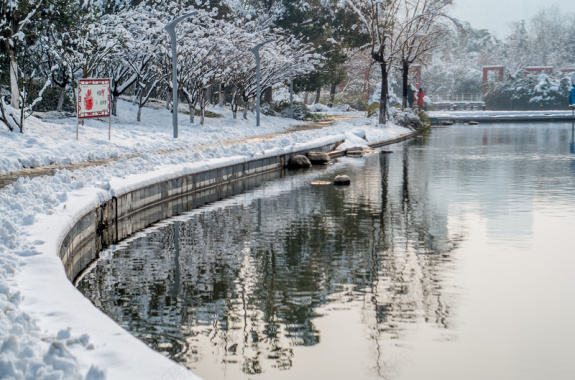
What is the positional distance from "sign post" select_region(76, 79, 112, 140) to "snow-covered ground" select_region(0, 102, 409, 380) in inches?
34.1

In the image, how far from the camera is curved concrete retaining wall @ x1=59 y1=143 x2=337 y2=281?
39.7 feet

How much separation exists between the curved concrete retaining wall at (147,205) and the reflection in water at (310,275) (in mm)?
485

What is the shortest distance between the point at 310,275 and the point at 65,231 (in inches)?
136

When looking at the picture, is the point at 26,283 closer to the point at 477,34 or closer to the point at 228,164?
the point at 228,164

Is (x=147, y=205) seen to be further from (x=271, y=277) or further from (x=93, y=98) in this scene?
(x=93, y=98)

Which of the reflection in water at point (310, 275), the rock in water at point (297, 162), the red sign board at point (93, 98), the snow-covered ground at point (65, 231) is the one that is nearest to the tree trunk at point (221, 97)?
the snow-covered ground at point (65, 231)

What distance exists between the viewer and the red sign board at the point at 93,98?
24.0 m

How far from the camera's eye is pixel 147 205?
658 inches

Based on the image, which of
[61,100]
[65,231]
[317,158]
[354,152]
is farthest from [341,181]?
[61,100]

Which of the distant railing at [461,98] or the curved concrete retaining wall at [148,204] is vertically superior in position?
the distant railing at [461,98]

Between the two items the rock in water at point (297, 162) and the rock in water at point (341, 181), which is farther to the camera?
the rock in water at point (297, 162)

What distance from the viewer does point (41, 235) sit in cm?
1026

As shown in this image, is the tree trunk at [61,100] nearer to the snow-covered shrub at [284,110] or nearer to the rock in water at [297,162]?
the rock in water at [297,162]

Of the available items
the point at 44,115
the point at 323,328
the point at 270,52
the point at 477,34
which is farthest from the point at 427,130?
the point at 477,34
